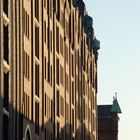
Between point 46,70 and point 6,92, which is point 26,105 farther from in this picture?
point 46,70

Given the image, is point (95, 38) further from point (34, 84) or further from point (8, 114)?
point (8, 114)

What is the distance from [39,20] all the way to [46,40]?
4450mm

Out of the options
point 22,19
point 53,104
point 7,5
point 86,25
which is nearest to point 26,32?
point 22,19

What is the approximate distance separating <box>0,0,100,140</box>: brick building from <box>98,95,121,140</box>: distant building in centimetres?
3833

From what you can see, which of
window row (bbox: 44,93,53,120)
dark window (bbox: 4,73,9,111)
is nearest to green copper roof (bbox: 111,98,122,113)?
window row (bbox: 44,93,53,120)

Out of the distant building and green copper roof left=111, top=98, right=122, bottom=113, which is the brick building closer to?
the distant building

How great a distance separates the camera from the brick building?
59.3 meters

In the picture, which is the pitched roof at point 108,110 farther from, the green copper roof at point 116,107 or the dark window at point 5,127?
the dark window at point 5,127

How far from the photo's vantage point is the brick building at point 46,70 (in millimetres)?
59294

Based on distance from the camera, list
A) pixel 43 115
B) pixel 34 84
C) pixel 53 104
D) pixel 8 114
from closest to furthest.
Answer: pixel 8 114, pixel 34 84, pixel 43 115, pixel 53 104

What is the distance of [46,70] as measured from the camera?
7750cm

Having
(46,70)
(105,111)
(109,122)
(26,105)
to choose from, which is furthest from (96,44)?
(26,105)

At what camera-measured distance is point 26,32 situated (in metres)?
66.8

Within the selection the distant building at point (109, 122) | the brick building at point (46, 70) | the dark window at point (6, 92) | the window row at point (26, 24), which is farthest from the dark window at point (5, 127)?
the distant building at point (109, 122)
